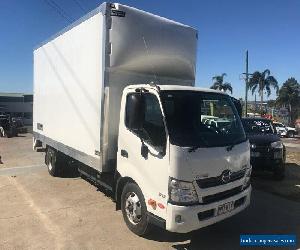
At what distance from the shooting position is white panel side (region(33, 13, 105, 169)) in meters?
6.70

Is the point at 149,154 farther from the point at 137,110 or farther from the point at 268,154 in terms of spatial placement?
the point at 268,154

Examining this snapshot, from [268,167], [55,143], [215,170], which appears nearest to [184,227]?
[215,170]

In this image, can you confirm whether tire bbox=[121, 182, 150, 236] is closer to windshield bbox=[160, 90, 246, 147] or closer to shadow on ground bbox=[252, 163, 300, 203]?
windshield bbox=[160, 90, 246, 147]

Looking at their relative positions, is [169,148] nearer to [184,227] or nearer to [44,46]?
[184,227]

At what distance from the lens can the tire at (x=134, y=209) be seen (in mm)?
5801

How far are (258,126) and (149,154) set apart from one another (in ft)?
24.0

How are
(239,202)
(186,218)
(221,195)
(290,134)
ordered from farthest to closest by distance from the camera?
1. (290,134)
2. (239,202)
3. (221,195)
4. (186,218)

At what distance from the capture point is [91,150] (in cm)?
695

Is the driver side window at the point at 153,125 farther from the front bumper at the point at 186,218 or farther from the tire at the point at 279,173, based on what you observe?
the tire at the point at 279,173

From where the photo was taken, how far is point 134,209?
6008 millimetres

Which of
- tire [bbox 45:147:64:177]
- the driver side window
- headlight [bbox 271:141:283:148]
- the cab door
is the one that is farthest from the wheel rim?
headlight [bbox 271:141:283:148]

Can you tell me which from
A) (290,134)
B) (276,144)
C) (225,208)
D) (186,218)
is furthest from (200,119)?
(290,134)

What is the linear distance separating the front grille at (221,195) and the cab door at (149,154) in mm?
580

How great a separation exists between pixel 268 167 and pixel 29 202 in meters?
6.40
